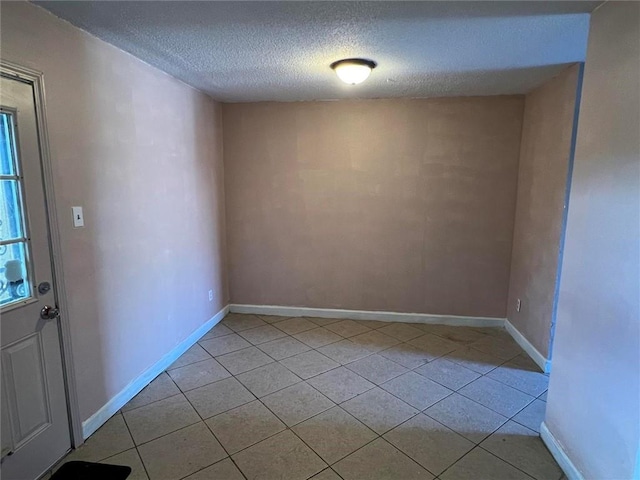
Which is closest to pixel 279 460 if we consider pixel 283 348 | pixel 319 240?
pixel 283 348

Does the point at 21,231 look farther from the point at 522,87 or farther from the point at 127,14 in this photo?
the point at 522,87

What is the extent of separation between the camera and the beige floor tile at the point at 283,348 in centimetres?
321

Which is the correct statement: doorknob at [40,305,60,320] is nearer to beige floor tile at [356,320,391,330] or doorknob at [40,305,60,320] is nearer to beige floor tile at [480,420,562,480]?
beige floor tile at [480,420,562,480]

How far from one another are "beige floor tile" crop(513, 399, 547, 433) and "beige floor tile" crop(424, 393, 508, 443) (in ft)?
0.35

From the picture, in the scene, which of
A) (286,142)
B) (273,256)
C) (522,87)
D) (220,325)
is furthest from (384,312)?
→ (522,87)

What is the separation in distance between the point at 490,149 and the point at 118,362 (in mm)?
3647

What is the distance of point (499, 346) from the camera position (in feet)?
11.1

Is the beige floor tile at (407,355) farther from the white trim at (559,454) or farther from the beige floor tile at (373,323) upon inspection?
the white trim at (559,454)

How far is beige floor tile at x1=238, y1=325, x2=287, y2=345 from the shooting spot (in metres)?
3.49

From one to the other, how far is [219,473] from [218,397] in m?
0.71

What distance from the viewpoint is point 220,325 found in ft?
12.7

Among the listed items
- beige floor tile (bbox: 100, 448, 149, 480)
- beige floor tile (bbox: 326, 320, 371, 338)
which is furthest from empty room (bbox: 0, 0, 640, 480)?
beige floor tile (bbox: 326, 320, 371, 338)

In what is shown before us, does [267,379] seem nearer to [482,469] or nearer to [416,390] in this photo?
[416,390]

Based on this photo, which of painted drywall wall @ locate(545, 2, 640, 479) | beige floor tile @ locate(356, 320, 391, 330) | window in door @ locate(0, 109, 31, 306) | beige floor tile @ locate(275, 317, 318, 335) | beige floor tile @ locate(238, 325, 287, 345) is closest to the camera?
painted drywall wall @ locate(545, 2, 640, 479)
